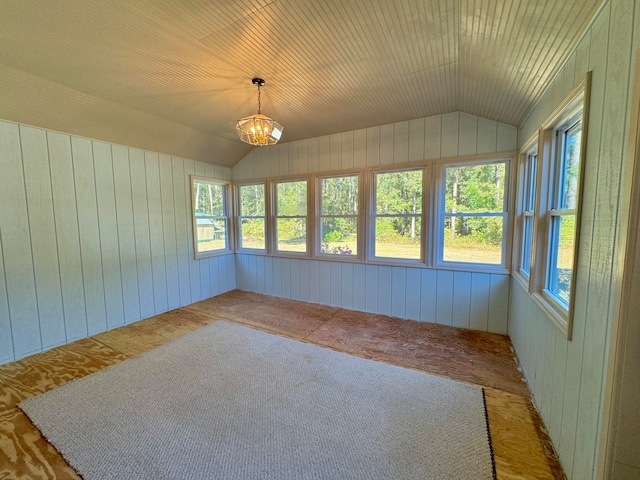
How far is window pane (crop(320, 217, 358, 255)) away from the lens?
397 cm

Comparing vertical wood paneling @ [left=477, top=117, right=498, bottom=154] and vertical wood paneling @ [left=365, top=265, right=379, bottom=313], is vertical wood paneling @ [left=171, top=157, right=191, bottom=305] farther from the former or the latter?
vertical wood paneling @ [left=477, top=117, right=498, bottom=154]

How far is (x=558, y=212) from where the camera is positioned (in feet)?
6.11

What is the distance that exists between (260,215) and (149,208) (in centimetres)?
170

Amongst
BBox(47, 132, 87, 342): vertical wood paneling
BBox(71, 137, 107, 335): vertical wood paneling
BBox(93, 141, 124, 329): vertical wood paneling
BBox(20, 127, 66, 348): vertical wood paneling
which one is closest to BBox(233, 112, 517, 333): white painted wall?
BBox(93, 141, 124, 329): vertical wood paneling

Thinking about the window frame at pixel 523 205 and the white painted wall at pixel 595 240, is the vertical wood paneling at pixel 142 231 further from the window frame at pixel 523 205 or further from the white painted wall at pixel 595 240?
the window frame at pixel 523 205

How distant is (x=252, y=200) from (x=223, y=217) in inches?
25.5

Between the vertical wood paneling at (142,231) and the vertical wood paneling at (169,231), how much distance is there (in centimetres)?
24

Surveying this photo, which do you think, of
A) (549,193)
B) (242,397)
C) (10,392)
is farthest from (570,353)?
(10,392)

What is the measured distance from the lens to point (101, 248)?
10.7ft

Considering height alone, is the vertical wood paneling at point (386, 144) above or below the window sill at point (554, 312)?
above

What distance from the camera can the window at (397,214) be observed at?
3.48 metres

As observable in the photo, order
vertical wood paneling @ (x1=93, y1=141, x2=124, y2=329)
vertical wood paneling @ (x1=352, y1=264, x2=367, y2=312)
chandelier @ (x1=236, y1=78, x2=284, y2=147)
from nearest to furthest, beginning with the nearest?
1. chandelier @ (x1=236, y1=78, x2=284, y2=147)
2. vertical wood paneling @ (x1=93, y1=141, x2=124, y2=329)
3. vertical wood paneling @ (x1=352, y1=264, x2=367, y2=312)

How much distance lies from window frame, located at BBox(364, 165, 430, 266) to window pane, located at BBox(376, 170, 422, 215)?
4 cm

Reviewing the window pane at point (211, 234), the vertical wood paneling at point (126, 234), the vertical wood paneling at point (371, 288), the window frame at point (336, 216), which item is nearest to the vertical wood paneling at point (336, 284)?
the window frame at point (336, 216)
